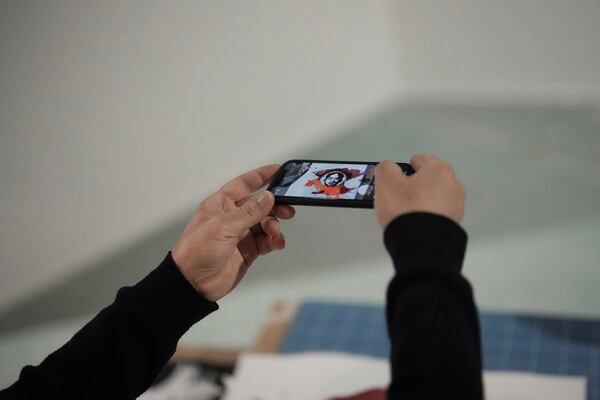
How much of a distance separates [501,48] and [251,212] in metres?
1.99

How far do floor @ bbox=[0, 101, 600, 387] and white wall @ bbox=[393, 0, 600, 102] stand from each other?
0.25 meters

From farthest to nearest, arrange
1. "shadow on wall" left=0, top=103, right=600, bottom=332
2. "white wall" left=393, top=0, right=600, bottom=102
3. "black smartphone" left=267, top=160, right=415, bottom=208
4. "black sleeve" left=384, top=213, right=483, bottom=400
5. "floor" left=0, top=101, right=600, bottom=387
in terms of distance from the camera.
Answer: "white wall" left=393, top=0, right=600, bottom=102, "shadow on wall" left=0, top=103, right=600, bottom=332, "floor" left=0, top=101, right=600, bottom=387, "black smartphone" left=267, top=160, right=415, bottom=208, "black sleeve" left=384, top=213, right=483, bottom=400

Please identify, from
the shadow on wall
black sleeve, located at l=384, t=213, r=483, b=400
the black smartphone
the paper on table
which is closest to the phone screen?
the black smartphone

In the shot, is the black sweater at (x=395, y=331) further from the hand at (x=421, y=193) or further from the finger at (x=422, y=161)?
the finger at (x=422, y=161)

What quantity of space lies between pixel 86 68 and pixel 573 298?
4.18ft

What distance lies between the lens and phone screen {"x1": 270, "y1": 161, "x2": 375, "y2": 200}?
83 centimetres

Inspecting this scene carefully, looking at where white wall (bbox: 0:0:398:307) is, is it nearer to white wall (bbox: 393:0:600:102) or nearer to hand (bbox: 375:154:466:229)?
white wall (bbox: 393:0:600:102)

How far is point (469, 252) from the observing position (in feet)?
5.78

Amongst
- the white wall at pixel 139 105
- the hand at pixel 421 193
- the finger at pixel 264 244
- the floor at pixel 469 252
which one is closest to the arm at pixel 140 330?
the finger at pixel 264 244

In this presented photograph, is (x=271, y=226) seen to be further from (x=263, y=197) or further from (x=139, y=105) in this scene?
(x=139, y=105)

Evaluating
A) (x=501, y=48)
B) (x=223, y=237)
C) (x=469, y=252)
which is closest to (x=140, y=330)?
(x=223, y=237)

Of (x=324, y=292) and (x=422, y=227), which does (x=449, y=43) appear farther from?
(x=422, y=227)

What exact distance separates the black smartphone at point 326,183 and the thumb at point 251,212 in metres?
0.02

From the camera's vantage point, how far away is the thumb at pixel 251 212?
33.3 inches
